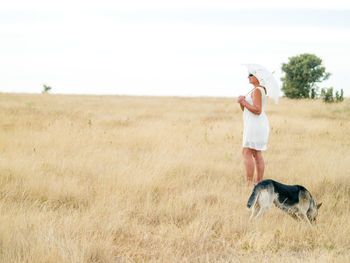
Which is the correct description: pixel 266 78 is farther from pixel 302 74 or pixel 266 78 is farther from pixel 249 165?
pixel 302 74

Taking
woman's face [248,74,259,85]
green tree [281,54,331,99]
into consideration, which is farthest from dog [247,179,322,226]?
green tree [281,54,331,99]

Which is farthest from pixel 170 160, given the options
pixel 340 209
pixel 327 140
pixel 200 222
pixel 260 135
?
pixel 327 140

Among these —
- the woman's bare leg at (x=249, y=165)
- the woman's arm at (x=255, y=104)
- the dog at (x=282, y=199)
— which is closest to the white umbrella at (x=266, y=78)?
the woman's arm at (x=255, y=104)

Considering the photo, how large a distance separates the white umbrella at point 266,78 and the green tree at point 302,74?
38.5 m

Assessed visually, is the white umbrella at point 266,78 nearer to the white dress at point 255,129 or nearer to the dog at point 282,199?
the white dress at point 255,129

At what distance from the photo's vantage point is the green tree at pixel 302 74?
41.2m

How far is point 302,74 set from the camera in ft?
134

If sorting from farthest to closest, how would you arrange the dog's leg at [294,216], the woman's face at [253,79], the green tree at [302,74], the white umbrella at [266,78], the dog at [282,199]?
the green tree at [302,74] → the woman's face at [253,79] → the white umbrella at [266,78] → the dog's leg at [294,216] → the dog at [282,199]

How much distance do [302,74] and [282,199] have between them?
4059 cm

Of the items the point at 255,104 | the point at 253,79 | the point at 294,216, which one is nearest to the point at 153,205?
the point at 294,216

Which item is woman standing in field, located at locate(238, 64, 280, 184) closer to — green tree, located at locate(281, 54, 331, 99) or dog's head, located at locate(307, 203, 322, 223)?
dog's head, located at locate(307, 203, 322, 223)

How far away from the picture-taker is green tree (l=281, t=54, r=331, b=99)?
4122cm

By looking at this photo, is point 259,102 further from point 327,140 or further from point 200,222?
point 327,140

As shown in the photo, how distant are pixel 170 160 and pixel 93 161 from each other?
4.81ft
